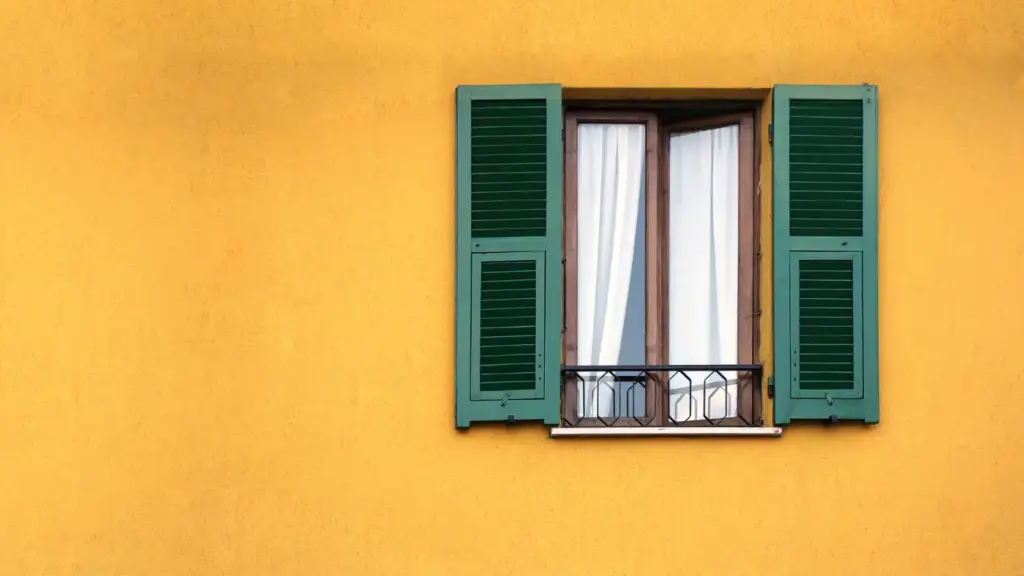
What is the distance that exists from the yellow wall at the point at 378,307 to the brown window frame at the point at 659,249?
242 mm

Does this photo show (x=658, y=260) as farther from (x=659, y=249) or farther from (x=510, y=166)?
(x=510, y=166)

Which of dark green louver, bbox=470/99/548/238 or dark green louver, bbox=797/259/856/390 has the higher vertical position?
dark green louver, bbox=470/99/548/238

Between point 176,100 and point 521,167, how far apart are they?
5.06ft

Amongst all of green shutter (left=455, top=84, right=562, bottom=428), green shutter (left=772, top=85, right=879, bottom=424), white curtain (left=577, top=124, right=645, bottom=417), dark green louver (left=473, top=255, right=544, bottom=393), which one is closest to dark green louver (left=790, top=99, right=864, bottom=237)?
green shutter (left=772, top=85, right=879, bottom=424)

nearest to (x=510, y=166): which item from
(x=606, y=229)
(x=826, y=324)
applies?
(x=606, y=229)

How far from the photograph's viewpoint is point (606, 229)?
7.49 metres

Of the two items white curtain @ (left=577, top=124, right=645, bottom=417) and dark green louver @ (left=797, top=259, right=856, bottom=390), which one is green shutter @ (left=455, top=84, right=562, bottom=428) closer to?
white curtain @ (left=577, top=124, right=645, bottom=417)

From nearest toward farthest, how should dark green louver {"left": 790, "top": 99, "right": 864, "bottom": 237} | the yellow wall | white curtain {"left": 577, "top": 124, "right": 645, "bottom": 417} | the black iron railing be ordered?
the yellow wall < dark green louver {"left": 790, "top": 99, "right": 864, "bottom": 237} < the black iron railing < white curtain {"left": 577, "top": 124, "right": 645, "bottom": 417}

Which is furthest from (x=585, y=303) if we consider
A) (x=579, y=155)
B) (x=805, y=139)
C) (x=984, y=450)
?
(x=984, y=450)

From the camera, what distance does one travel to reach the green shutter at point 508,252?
7148 mm

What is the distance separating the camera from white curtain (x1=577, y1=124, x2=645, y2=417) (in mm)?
7441

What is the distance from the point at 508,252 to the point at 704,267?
920 millimetres

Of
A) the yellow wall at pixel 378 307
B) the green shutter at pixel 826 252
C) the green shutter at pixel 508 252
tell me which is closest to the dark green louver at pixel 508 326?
the green shutter at pixel 508 252

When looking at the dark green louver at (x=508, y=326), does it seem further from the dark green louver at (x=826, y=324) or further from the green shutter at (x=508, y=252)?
the dark green louver at (x=826, y=324)
